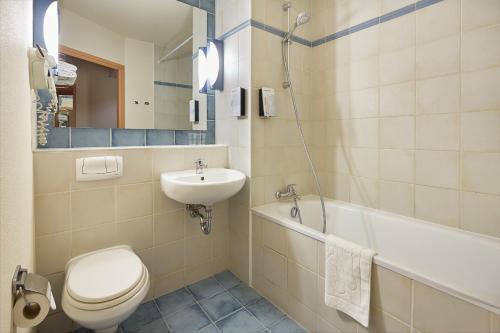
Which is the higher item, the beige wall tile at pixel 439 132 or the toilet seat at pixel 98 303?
the beige wall tile at pixel 439 132

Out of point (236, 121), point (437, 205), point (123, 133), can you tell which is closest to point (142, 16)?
point (123, 133)

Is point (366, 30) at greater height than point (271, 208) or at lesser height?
greater

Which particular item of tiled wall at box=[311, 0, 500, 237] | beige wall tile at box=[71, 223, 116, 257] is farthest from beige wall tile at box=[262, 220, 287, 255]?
beige wall tile at box=[71, 223, 116, 257]

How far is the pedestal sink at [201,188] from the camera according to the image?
146cm

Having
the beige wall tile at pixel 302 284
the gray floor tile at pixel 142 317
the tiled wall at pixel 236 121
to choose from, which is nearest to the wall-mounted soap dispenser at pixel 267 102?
the tiled wall at pixel 236 121

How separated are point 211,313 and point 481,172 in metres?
1.71

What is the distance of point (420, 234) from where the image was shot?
1549 mm

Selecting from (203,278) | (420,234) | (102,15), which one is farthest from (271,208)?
(102,15)

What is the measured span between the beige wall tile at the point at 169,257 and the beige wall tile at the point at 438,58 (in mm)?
1905

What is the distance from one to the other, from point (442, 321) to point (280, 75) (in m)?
1.69

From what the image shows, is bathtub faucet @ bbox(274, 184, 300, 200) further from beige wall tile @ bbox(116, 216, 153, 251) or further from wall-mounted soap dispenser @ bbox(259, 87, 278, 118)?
beige wall tile @ bbox(116, 216, 153, 251)

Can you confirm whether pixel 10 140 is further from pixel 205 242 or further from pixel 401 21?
pixel 401 21

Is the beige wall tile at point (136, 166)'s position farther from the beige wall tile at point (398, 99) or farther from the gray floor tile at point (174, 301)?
the beige wall tile at point (398, 99)

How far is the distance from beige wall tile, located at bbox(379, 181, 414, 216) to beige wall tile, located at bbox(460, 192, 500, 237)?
0.27m
